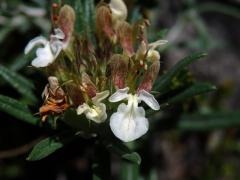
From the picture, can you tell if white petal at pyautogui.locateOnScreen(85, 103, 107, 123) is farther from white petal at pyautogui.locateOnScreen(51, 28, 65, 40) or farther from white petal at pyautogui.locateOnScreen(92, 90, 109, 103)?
white petal at pyautogui.locateOnScreen(51, 28, 65, 40)

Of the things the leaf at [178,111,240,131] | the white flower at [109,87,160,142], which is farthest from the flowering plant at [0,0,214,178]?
the leaf at [178,111,240,131]

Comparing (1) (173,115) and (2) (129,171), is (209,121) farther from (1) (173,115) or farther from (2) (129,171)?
(2) (129,171)

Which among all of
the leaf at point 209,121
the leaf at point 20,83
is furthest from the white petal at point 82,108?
the leaf at point 209,121

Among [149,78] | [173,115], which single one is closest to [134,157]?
[149,78]

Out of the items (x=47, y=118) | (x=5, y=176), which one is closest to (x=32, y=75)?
(x=5, y=176)

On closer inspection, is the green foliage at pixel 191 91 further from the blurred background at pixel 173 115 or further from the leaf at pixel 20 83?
the leaf at pixel 20 83

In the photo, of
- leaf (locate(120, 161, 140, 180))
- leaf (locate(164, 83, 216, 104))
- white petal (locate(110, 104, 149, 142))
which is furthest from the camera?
leaf (locate(120, 161, 140, 180))
